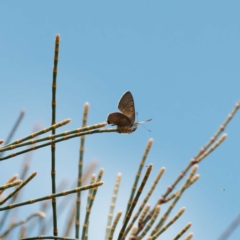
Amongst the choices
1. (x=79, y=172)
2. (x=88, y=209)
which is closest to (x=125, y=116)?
(x=79, y=172)

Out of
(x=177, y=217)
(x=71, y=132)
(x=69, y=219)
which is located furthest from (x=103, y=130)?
(x=69, y=219)

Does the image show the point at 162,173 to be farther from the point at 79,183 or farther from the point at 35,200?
the point at 35,200

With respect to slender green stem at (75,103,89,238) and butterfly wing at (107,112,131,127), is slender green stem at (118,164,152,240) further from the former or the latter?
butterfly wing at (107,112,131,127)

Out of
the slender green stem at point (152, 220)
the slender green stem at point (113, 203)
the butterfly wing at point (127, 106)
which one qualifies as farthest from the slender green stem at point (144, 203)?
the butterfly wing at point (127, 106)

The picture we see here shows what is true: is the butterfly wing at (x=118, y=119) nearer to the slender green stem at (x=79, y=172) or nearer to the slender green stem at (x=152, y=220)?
the slender green stem at (x=79, y=172)

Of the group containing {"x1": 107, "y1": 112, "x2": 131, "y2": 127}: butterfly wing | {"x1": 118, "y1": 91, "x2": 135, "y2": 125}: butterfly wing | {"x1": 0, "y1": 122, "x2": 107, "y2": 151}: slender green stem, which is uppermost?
{"x1": 118, "y1": 91, "x2": 135, "y2": 125}: butterfly wing

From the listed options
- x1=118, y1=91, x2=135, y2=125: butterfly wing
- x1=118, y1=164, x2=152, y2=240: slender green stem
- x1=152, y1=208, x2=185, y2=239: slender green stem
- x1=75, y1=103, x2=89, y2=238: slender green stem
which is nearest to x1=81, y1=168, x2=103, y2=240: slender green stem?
x1=75, y1=103, x2=89, y2=238: slender green stem

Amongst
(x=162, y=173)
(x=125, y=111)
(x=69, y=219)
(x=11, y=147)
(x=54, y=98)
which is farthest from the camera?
(x=125, y=111)

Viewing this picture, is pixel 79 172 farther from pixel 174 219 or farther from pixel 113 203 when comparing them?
pixel 174 219
